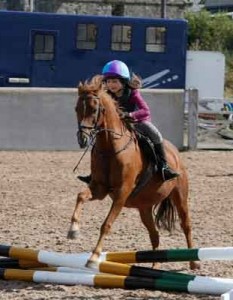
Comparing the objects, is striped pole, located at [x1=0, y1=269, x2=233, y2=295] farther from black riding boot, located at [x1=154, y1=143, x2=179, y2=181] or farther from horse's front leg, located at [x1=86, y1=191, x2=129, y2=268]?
black riding boot, located at [x1=154, y1=143, x2=179, y2=181]

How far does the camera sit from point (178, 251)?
23.3 feet

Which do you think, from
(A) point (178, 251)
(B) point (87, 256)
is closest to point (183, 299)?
(A) point (178, 251)

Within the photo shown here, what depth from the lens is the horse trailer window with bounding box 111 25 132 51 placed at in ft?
86.4

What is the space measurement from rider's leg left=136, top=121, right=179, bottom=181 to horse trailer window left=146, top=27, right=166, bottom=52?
61.2ft

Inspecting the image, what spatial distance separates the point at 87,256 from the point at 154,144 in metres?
1.33

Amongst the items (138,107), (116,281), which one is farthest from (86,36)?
(116,281)

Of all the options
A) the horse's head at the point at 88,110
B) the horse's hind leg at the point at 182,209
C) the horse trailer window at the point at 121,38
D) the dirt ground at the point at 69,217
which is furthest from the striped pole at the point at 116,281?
the horse trailer window at the point at 121,38

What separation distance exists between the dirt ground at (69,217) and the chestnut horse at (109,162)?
17.3 inches

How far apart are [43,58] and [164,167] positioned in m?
18.2

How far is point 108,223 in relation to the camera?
7.32 metres

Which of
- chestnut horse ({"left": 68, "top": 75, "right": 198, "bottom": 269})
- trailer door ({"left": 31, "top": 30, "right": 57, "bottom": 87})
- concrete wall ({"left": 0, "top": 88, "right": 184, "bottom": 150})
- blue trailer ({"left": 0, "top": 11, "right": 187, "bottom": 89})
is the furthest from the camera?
trailer door ({"left": 31, "top": 30, "right": 57, "bottom": 87})

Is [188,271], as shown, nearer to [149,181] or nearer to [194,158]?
[149,181]

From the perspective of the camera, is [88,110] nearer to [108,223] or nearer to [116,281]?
[108,223]

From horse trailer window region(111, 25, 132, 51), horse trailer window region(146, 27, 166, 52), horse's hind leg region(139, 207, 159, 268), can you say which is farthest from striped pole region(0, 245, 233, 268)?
horse trailer window region(146, 27, 166, 52)
